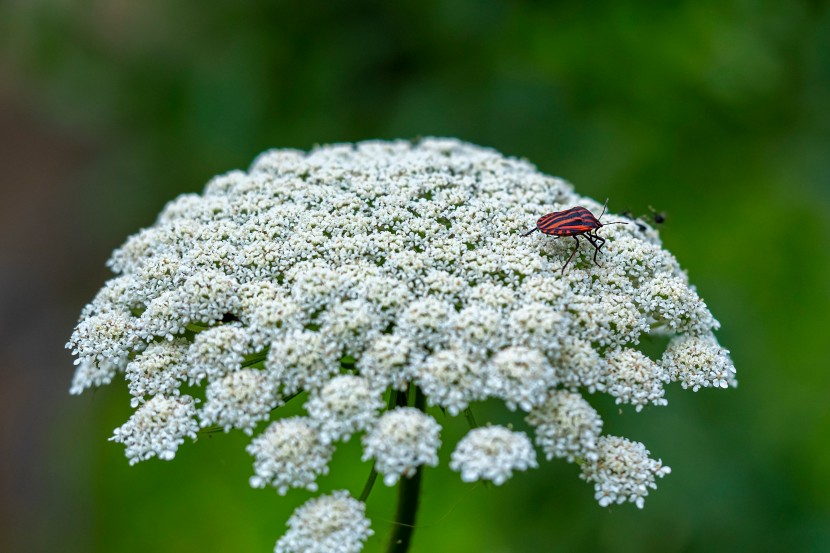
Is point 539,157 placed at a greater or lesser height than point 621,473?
greater

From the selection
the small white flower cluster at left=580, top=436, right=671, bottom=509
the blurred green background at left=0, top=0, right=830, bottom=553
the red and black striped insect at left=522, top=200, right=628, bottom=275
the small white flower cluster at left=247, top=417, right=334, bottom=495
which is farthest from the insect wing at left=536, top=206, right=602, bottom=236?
Result: the blurred green background at left=0, top=0, right=830, bottom=553

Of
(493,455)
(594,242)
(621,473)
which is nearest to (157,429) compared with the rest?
(493,455)

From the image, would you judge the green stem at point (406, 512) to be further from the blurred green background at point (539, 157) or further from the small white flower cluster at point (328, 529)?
the small white flower cluster at point (328, 529)

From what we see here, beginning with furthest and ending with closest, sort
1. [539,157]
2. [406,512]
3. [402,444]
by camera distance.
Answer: [539,157] → [406,512] → [402,444]

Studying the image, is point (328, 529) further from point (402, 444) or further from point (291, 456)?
point (402, 444)

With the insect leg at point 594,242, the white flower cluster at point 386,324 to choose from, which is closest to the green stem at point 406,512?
the white flower cluster at point 386,324

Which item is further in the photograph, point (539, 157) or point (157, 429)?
point (539, 157)

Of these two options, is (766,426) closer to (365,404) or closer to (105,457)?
(365,404)
